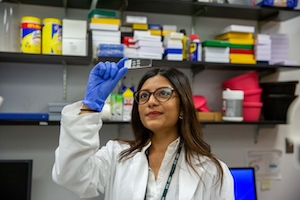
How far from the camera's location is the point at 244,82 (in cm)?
214

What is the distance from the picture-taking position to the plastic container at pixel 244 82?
2131 mm

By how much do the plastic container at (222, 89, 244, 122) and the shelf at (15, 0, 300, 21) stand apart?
0.57m

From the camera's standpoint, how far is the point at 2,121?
5.69 feet

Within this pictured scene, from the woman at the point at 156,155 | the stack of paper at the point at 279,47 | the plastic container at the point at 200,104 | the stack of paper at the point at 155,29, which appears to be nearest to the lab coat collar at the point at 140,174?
the woman at the point at 156,155

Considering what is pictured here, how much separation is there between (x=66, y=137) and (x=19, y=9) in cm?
127

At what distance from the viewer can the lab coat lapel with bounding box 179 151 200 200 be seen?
1.21 m

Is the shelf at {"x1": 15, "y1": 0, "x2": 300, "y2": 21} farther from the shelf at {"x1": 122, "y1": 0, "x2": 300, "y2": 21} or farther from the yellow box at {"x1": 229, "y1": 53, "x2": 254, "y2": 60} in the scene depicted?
the yellow box at {"x1": 229, "y1": 53, "x2": 254, "y2": 60}

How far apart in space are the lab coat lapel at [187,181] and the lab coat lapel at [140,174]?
14 cm

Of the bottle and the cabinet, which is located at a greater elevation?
the cabinet

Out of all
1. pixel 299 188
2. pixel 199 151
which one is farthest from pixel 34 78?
pixel 299 188

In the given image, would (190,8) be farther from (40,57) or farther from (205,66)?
(40,57)

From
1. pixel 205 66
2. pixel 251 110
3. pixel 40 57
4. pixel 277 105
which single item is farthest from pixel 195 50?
pixel 40 57

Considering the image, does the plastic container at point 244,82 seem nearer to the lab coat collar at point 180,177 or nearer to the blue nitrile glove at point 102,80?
the lab coat collar at point 180,177

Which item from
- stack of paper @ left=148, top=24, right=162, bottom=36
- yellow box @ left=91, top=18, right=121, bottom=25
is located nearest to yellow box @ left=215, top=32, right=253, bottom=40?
stack of paper @ left=148, top=24, right=162, bottom=36
